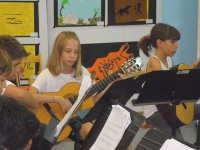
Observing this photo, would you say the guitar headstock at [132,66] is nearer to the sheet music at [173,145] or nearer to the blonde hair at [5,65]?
the blonde hair at [5,65]

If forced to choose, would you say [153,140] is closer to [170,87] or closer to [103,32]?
[170,87]

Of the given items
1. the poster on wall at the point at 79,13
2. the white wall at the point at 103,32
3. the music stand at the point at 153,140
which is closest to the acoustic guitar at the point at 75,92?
the white wall at the point at 103,32

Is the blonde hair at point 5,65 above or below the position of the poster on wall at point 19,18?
below

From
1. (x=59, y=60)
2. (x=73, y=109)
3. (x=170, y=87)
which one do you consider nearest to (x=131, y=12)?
(x=59, y=60)

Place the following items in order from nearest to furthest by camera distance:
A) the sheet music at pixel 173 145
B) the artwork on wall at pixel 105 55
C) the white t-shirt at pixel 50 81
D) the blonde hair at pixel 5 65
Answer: the sheet music at pixel 173 145, the blonde hair at pixel 5 65, the white t-shirt at pixel 50 81, the artwork on wall at pixel 105 55

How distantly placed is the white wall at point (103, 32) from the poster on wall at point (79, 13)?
50 millimetres

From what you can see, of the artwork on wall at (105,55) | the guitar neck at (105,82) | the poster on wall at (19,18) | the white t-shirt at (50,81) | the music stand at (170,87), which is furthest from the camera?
the artwork on wall at (105,55)

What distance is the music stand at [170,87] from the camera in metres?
2.39

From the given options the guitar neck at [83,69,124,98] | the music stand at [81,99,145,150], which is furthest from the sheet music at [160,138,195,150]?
the guitar neck at [83,69,124,98]

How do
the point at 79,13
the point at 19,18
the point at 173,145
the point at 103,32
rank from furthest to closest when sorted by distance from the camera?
the point at 103,32, the point at 79,13, the point at 19,18, the point at 173,145

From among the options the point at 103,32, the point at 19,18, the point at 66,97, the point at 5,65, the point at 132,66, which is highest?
the point at 19,18

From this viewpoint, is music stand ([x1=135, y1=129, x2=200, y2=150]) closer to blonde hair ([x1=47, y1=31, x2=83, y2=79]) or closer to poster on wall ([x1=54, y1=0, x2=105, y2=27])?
blonde hair ([x1=47, y1=31, x2=83, y2=79])

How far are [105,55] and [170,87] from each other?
1.79m

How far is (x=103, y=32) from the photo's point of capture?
13.8 ft
